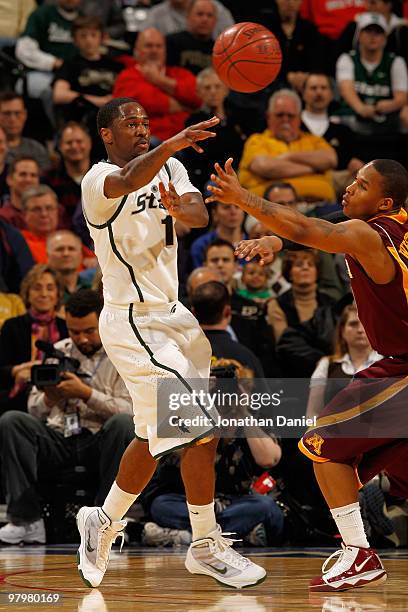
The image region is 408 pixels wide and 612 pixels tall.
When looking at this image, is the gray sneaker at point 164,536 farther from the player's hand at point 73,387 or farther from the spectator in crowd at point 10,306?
the spectator in crowd at point 10,306

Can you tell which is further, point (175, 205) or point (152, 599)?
point (175, 205)

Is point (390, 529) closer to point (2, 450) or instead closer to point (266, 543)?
point (266, 543)

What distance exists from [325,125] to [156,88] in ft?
6.35

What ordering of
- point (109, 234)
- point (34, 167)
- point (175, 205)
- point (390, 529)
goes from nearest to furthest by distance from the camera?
point (175, 205)
point (109, 234)
point (390, 529)
point (34, 167)

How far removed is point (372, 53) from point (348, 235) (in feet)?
27.3

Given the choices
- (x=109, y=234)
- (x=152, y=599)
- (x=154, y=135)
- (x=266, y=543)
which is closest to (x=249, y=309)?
(x=266, y=543)

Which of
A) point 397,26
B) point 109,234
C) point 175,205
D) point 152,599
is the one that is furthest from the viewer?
point 397,26

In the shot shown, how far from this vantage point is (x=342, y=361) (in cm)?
855

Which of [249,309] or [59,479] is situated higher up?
[249,309]

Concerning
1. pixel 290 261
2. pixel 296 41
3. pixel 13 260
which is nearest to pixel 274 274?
pixel 290 261

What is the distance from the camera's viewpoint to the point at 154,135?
12195 mm

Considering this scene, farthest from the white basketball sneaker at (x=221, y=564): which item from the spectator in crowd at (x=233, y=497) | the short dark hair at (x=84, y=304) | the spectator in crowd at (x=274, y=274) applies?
the spectator in crowd at (x=274, y=274)

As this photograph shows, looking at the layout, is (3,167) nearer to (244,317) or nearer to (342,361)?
(244,317)

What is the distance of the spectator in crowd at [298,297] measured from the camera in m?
9.63
